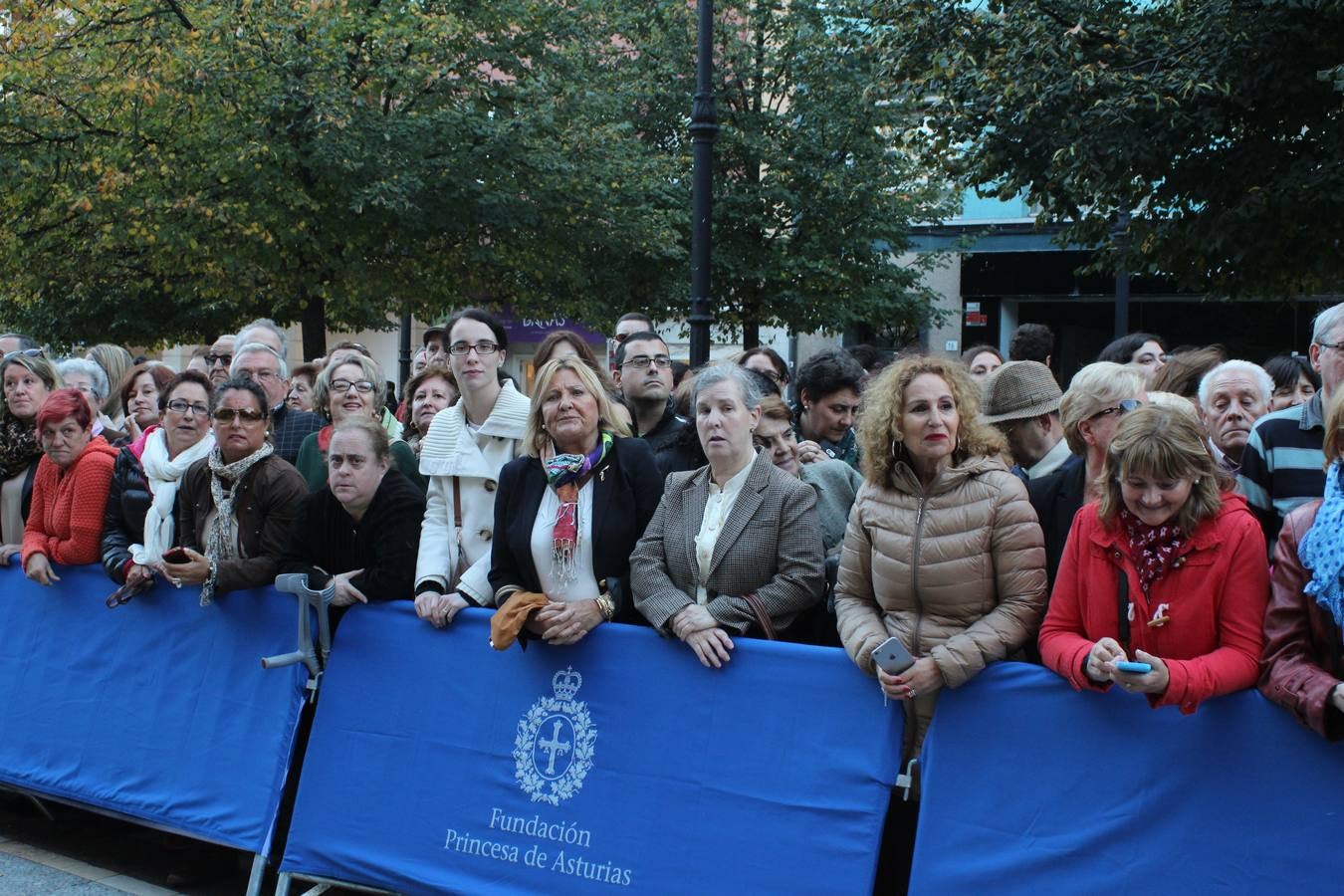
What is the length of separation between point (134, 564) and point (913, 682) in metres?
3.64

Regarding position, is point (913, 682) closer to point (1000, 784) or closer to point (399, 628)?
point (1000, 784)

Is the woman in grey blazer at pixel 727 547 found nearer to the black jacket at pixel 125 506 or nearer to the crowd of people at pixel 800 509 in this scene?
the crowd of people at pixel 800 509

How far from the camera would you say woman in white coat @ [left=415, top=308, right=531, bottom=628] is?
17.0 feet

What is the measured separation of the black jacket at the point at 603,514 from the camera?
4.86m

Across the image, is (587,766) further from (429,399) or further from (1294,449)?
(429,399)

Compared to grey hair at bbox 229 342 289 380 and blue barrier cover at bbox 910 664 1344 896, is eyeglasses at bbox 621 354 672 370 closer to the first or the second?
grey hair at bbox 229 342 289 380

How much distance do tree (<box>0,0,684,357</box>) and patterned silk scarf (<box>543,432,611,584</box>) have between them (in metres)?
10.9

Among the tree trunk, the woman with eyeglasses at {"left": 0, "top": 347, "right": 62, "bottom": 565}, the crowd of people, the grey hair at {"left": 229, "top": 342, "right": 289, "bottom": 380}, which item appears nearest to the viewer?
the crowd of people

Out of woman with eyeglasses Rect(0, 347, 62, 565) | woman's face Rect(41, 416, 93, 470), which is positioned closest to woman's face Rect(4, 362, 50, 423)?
woman with eyeglasses Rect(0, 347, 62, 565)

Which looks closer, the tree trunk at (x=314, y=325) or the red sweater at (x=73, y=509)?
the red sweater at (x=73, y=509)

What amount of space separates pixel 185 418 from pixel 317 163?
9550 millimetres

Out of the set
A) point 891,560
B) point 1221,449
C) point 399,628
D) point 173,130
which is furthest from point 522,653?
point 173,130

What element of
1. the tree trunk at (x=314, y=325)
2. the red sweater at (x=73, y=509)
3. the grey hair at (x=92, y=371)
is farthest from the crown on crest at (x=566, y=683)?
the tree trunk at (x=314, y=325)

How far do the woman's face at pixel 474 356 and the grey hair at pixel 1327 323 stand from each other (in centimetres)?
312
